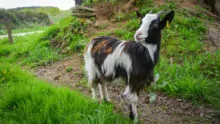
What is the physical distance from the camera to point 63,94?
3.20m

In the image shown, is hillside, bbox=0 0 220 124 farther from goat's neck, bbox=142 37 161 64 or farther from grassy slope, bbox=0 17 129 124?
goat's neck, bbox=142 37 161 64

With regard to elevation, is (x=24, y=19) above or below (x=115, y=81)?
above

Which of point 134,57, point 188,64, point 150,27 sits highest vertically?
point 150,27

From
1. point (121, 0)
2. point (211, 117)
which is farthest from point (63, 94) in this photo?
point (121, 0)

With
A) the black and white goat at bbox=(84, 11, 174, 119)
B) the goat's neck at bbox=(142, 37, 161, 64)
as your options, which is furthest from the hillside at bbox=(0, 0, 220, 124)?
the goat's neck at bbox=(142, 37, 161, 64)

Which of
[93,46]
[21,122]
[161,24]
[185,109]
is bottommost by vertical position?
[185,109]

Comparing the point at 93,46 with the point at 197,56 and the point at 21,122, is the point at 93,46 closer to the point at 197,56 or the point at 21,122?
the point at 21,122

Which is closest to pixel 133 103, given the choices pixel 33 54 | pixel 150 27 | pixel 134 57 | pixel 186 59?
pixel 134 57

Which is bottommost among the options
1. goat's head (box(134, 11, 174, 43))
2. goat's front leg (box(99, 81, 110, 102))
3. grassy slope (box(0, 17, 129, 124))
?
goat's front leg (box(99, 81, 110, 102))

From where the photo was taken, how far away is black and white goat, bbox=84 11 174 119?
2.67 meters

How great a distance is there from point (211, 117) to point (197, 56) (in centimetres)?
182

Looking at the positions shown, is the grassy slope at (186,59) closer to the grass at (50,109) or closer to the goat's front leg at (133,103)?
the goat's front leg at (133,103)

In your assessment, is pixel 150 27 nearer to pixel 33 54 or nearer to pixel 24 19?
pixel 33 54

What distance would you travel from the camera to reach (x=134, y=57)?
9.15 feet
